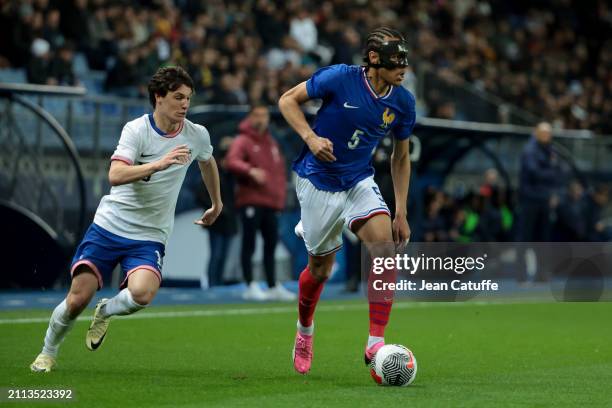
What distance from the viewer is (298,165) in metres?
9.17

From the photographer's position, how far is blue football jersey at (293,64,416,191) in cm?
873

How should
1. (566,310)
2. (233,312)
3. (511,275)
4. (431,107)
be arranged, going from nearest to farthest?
(233,312) < (566,310) < (511,275) < (431,107)

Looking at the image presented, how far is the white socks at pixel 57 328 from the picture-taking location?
847 cm

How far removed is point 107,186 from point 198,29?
17.2 feet

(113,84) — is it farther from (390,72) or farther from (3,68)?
(390,72)

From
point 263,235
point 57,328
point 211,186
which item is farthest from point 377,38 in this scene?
point 263,235

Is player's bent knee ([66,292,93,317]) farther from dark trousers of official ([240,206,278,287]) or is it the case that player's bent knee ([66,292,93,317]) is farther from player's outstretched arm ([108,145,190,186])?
dark trousers of official ([240,206,278,287])

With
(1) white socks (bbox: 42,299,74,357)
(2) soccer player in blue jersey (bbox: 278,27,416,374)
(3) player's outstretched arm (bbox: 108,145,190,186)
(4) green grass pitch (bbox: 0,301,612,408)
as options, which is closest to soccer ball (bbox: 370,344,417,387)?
(4) green grass pitch (bbox: 0,301,612,408)

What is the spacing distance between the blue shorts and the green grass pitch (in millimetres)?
723

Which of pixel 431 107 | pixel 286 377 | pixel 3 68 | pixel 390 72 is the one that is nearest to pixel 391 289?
pixel 286 377

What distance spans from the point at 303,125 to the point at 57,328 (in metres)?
2.14

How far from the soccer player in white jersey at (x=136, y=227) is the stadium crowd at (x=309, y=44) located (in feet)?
29.9

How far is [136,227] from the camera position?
8586 mm

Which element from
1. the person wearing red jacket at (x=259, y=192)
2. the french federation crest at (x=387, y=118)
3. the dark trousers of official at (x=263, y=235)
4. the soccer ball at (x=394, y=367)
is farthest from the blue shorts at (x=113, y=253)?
the dark trousers of official at (x=263, y=235)
